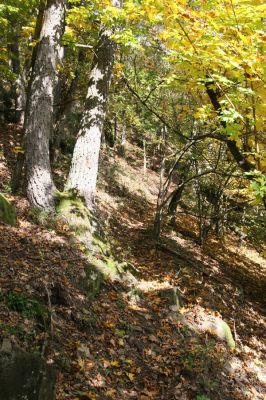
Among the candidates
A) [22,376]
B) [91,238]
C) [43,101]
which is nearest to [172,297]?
[91,238]

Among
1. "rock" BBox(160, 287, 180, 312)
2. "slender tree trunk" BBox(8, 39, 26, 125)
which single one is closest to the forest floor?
"rock" BBox(160, 287, 180, 312)

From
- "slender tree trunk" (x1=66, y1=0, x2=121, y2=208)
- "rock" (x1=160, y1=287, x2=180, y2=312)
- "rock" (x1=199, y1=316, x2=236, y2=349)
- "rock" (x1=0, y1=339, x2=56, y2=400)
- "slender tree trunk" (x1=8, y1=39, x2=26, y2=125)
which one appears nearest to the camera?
"rock" (x1=0, y1=339, x2=56, y2=400)

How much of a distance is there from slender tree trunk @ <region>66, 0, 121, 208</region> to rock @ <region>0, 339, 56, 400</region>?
15.6 ft

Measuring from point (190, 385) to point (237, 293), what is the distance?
16.8 ft

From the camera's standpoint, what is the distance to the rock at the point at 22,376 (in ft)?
10.7

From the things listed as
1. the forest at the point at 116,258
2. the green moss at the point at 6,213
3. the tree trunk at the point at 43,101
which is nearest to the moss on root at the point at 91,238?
the forest at the point at 116,258

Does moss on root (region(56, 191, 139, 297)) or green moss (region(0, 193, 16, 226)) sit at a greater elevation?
green moss (region(0, 193, 16, 226))

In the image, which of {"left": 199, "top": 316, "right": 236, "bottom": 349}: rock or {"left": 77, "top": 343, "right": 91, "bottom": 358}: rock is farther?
{"left": 199, "top": 316, "right": 236, "bottom": 349}: rock

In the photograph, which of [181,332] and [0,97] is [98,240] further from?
[0,97]

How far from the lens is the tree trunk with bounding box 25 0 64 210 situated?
7.51 metres

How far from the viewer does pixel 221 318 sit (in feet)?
26.7

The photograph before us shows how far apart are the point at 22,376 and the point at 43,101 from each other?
18.8 ft

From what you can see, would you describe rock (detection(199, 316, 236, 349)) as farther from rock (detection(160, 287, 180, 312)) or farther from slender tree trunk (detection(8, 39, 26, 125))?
slender tree trunk (detection(8, 39, 26, 125))

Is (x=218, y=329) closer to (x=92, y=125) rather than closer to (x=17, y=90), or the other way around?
(x=92, y=125)
